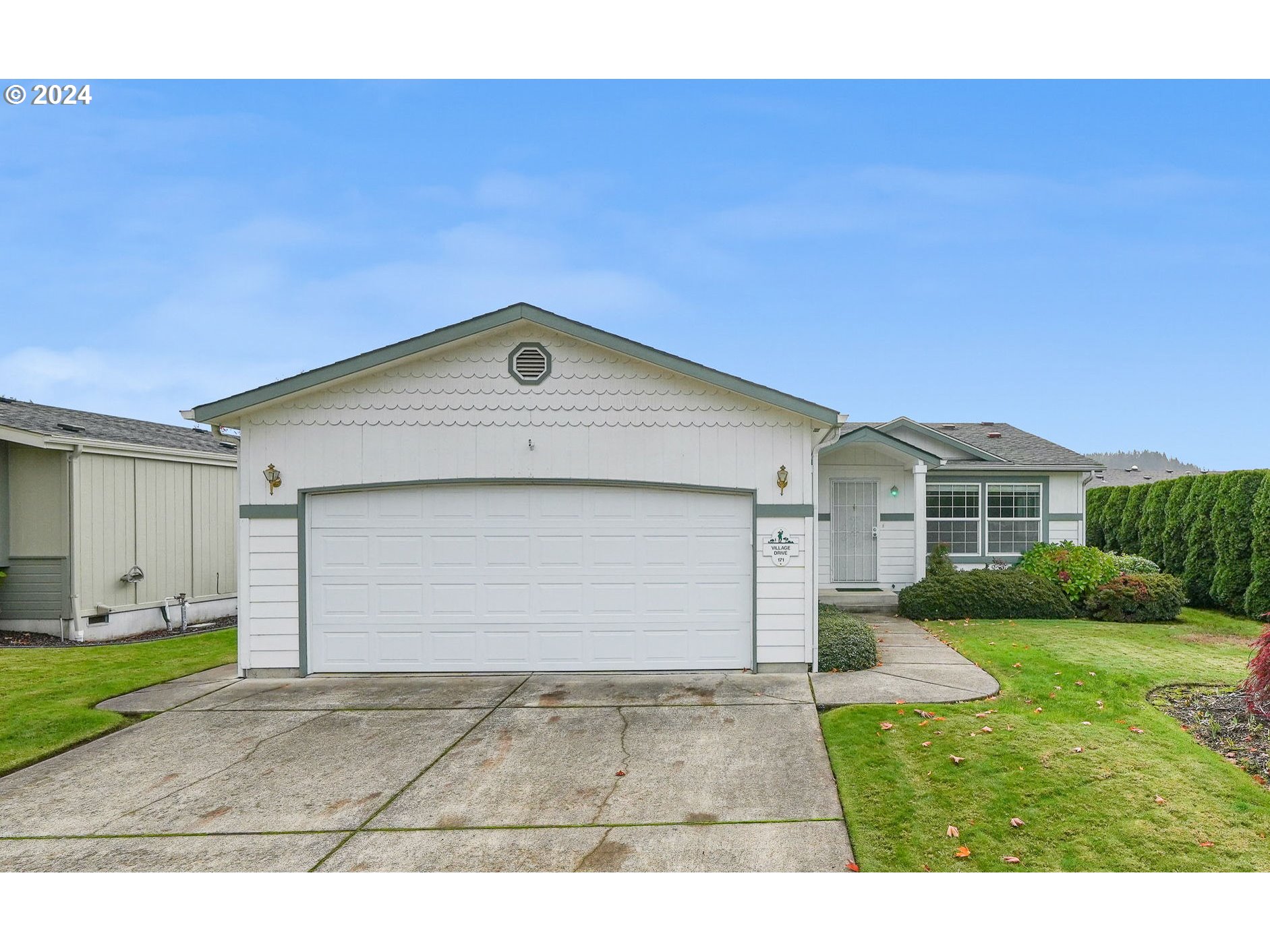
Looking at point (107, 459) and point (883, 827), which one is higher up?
point (107, 459)

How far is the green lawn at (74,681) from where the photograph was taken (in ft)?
21.7

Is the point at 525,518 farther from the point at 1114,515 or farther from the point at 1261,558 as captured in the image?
the point at 1114,515

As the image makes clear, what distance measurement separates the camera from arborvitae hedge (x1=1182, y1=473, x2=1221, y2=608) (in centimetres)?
1491

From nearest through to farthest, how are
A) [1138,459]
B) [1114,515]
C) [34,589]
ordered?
[34,589], [1114,515], [1138,459]

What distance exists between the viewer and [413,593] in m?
8.94

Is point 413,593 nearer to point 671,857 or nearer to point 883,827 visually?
point 671,857

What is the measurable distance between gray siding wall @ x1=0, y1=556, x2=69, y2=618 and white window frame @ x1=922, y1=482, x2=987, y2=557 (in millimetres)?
17258

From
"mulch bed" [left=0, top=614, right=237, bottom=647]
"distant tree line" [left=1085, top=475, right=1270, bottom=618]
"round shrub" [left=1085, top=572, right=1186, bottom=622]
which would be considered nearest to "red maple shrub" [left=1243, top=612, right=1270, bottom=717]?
"round shrub" [left=1085, top=572, right=1186, bottom=622]

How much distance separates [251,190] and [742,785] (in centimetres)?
1791

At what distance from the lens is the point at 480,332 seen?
860 centimetres

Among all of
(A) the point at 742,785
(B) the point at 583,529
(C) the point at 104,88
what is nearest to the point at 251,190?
(C) the point at 104,88

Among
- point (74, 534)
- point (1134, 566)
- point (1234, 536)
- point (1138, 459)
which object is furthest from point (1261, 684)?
point (1138, 459)

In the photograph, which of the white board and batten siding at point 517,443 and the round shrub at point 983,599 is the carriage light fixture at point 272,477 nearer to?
the white board and batten siding at point 517,443

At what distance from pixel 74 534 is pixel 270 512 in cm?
608
